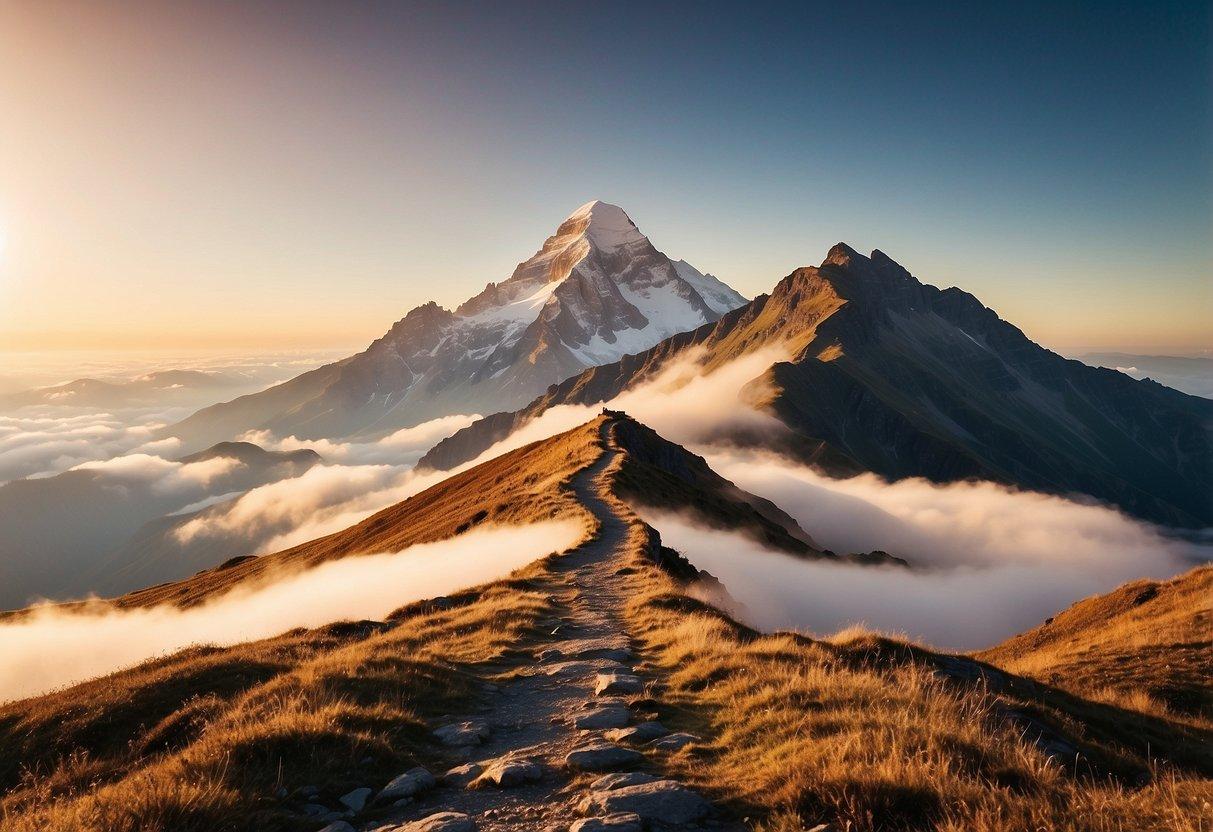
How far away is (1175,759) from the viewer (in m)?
13.2

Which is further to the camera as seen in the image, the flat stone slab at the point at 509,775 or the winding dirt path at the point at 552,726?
the flat stone slab at the point at 509,775

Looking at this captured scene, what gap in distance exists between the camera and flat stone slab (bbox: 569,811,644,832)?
6.03 m

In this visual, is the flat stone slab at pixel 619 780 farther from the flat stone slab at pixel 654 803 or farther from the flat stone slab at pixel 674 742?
the flat stone slab at pixel 674 742

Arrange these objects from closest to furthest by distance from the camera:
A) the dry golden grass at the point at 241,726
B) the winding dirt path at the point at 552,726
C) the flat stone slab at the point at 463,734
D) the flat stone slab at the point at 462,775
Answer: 1. the dry golden grass at the point at 241,726
2. the winding dirt path at the point at 552,726
3. the flat stone slab at the point at 462,775
4. the flat stone slab at the point at 463,734

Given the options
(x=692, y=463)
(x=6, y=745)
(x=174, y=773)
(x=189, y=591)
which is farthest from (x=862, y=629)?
(x=189, y=591)

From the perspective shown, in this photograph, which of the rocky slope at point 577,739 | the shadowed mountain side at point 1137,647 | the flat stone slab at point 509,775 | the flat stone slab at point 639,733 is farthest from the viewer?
the shadowed mountain side at point 1137,647

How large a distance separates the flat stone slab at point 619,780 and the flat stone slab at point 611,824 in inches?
33.7

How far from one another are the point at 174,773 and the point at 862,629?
16.2m

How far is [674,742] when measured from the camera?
8812 millimetres

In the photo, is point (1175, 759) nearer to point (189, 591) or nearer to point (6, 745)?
point (6, 745)

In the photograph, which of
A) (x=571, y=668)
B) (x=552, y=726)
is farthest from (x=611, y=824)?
(x=571, y=668)

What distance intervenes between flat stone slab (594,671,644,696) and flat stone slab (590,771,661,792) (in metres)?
4.79

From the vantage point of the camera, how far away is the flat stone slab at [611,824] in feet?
19.8

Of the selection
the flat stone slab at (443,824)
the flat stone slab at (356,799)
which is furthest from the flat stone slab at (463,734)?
the flat stone slab at (443,824)
